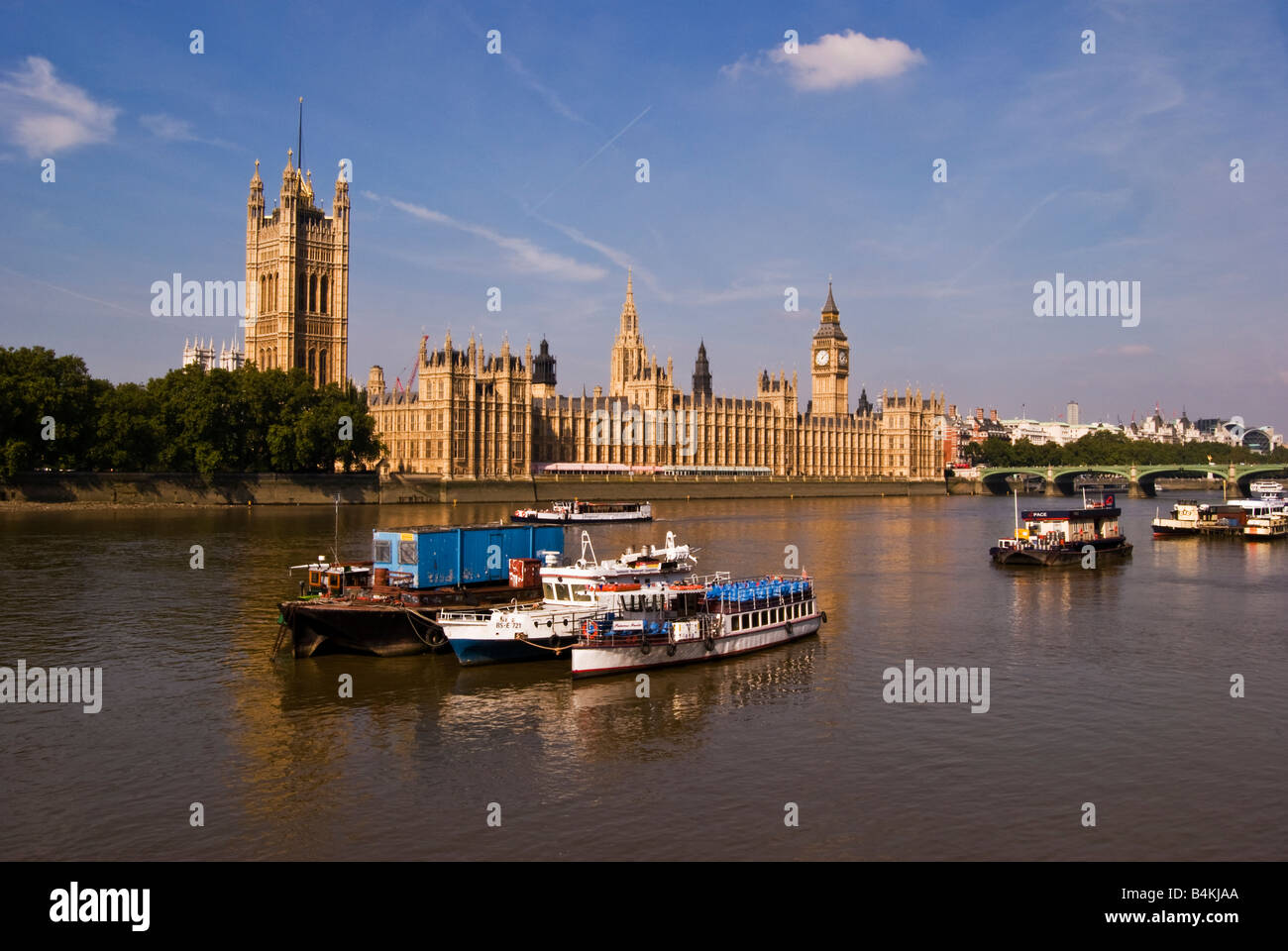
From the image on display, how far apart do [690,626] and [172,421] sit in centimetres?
7347

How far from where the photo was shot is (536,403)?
137 metres

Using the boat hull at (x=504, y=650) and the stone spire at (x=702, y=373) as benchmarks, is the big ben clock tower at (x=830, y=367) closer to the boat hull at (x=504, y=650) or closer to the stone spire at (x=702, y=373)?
the stone spire at (x=702, y=373)

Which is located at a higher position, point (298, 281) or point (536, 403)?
point (298, 281)

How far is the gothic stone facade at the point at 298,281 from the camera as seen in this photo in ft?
459

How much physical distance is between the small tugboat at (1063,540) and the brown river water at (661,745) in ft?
54.8

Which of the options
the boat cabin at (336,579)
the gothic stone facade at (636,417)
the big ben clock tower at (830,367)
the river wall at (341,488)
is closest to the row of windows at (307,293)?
the gothic stone facade at (636,417)

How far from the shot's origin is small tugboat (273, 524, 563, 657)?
105ft

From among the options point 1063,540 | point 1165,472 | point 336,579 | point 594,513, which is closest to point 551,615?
point 336,579

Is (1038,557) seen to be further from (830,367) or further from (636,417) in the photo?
(830,367)

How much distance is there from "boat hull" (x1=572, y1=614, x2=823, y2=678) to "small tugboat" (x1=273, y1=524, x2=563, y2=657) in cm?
515

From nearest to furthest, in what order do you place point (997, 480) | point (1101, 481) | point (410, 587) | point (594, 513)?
point (410, 587) → point (594, 513) → point (997, 480) → point (1101, 481)

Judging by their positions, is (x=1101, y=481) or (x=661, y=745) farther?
(x=1101, y=481)

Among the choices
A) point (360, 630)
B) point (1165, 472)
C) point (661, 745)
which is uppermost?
point (1165, 472)

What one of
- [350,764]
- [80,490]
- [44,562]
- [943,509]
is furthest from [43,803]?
[943,509]
